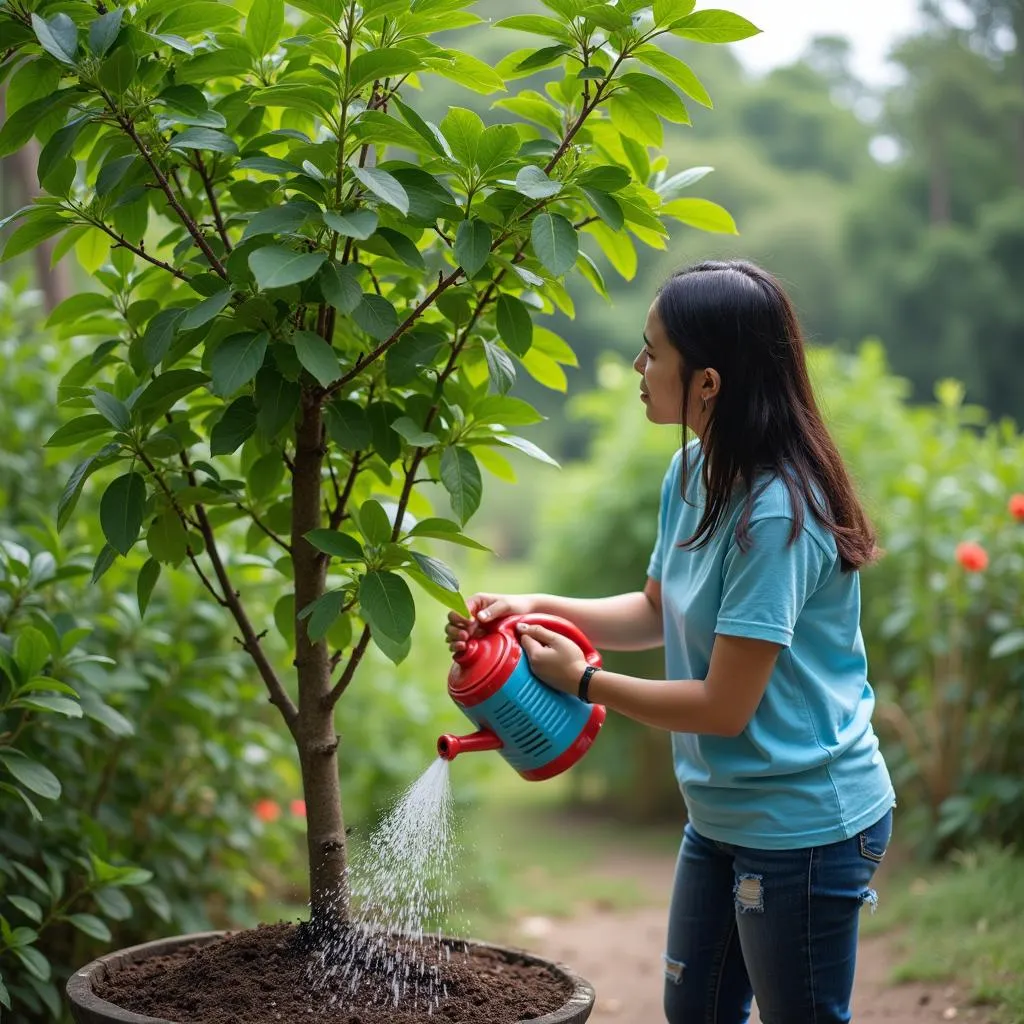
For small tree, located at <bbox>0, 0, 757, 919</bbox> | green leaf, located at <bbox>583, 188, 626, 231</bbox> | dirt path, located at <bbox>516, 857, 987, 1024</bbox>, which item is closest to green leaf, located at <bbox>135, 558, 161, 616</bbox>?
small tree, located at <bbox>0, 0, 757, 919</bbox>

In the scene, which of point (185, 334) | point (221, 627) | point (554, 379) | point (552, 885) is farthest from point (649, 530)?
point (185, 334)

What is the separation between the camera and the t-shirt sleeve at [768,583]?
129 cm

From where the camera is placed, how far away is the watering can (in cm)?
137

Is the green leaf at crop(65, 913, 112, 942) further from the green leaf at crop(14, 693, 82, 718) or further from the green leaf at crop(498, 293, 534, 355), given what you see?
the green leaf at crop(498, 293, 534, 355)

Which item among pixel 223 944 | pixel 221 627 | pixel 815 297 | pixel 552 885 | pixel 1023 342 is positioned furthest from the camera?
pixel 815 297

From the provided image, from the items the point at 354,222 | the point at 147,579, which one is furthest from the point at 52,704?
the point at 354,222

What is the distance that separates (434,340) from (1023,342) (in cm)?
512

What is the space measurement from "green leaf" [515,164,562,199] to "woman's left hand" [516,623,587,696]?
1.66 feet

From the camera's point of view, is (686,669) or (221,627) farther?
(221,627)

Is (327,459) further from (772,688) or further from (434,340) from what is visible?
(772,688)

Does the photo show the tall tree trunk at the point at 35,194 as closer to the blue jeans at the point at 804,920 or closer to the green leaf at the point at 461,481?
the green leaf at the point at 461,481

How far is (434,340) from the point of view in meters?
1.36

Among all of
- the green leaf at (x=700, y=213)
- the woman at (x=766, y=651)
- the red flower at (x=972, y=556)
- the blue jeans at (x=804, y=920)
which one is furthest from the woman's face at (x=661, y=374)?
the red flower at (x=972, y=556)

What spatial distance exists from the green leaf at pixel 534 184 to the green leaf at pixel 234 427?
39 centimetres
